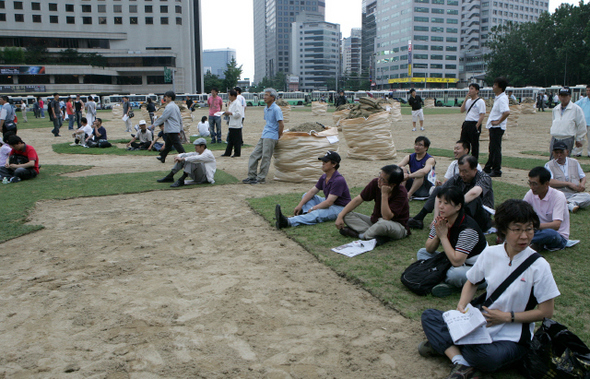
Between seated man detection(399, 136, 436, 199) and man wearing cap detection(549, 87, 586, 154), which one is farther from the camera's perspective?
man wearing cap detection(549, 87, 586, 154)

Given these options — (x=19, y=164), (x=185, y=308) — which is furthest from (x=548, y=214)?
(x=19, y=164)

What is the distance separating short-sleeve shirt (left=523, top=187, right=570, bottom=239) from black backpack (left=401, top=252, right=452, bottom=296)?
163 cm

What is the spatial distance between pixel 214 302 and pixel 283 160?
5.13 m

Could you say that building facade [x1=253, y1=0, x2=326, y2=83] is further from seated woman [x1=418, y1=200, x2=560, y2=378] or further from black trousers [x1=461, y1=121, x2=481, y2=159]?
seated woman [x1=418, y1=200, x2=560, y2=378]

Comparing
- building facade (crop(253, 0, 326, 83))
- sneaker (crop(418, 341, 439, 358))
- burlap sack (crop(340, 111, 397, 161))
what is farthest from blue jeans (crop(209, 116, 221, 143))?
building facade (crop(253, 0, 326, 83))

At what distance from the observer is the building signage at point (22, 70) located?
68.2 meters

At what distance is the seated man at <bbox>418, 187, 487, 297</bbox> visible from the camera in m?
3.62

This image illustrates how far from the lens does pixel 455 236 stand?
12.3 ft

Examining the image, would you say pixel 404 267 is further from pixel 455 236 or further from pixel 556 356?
pixel 556 356

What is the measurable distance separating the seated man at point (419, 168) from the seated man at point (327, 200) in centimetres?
130

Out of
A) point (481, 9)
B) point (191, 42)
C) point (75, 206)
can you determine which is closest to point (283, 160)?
point (75, 206)

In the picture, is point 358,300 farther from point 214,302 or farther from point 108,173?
point 108,173

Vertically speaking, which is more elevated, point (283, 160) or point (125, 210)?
point (283, 160)

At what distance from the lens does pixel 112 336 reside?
316 cm
